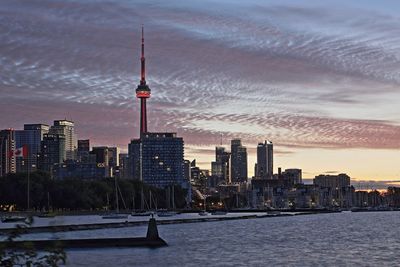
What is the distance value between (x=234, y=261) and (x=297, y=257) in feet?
29.6

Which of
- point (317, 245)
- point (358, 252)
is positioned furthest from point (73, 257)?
point (317, 245)

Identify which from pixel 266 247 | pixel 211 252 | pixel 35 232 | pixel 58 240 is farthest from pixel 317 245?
pixel 58 240

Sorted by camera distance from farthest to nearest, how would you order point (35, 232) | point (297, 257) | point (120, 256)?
1. point (35, 232)
2. point (297, 257)
3. point (120, 256)

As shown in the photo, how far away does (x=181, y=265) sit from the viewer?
65062mm

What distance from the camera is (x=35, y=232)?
105m

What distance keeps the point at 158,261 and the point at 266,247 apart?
3033 cm

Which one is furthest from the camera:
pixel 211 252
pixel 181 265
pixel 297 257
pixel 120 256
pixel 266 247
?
pixel 266 247

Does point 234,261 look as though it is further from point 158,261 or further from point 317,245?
point 317,245

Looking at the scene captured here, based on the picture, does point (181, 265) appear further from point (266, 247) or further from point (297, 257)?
point (266, 247)

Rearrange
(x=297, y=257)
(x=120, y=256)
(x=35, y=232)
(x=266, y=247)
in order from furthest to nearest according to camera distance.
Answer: (x=35, y=232)
(x=266, y=247)
(x=297, y=257)
(x=120, y=256)

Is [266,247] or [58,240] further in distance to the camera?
[266,247]

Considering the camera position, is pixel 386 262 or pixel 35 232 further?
pixel 35 232

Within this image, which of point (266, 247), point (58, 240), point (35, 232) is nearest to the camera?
point (58, 240)

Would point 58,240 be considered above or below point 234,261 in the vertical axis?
above
